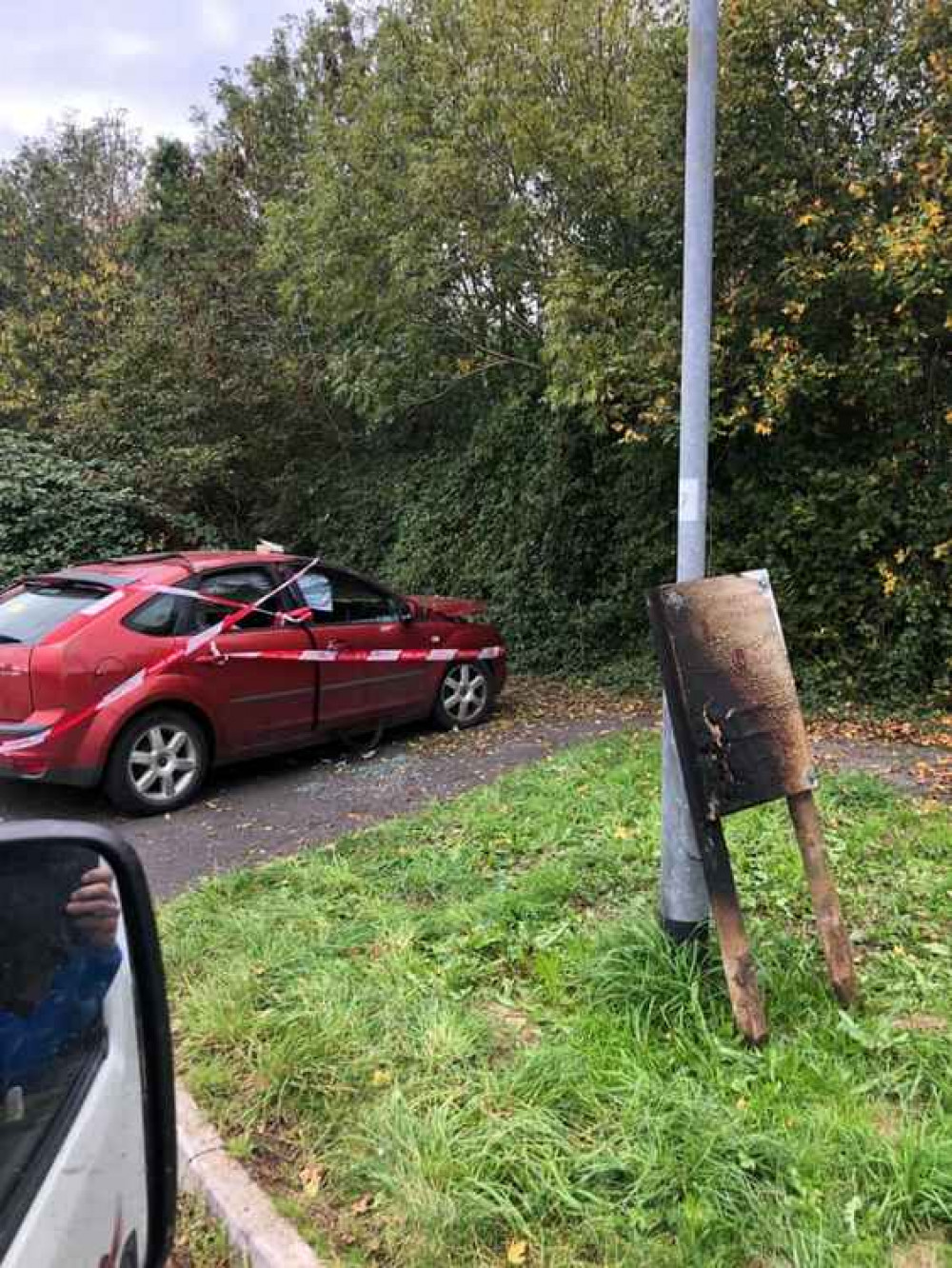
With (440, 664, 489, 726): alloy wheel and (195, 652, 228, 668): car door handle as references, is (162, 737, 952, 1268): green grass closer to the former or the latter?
(195, 652, 228, 668): car door handle

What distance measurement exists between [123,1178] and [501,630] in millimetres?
10206

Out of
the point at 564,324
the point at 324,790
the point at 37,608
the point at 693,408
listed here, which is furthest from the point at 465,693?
the point at 693,408

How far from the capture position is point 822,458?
26.6ft

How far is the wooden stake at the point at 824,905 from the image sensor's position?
2.96 m

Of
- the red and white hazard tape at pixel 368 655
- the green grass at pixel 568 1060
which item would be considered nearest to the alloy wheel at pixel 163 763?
the red and white hazard tape at pixel 368 655

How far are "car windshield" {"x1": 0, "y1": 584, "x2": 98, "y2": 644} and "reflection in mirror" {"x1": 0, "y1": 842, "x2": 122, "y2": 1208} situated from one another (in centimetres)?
470

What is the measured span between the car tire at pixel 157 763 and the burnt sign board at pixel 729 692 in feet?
12.9

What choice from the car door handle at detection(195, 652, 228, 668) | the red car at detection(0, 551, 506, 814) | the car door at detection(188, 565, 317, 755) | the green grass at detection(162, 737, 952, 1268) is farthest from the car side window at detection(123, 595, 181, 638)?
the green grass at detection(162, 737, 952, 1268)

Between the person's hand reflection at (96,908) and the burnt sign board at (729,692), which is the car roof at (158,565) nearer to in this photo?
the burnt sign board at (729,692)

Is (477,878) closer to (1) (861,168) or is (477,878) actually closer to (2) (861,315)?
(2) (861,315)

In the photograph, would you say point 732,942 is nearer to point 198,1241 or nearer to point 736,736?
point 736,736

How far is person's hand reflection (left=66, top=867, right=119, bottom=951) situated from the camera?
123 centimetres

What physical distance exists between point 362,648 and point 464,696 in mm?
1318

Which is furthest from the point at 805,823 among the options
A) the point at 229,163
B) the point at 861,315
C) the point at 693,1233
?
the point at 229,163
